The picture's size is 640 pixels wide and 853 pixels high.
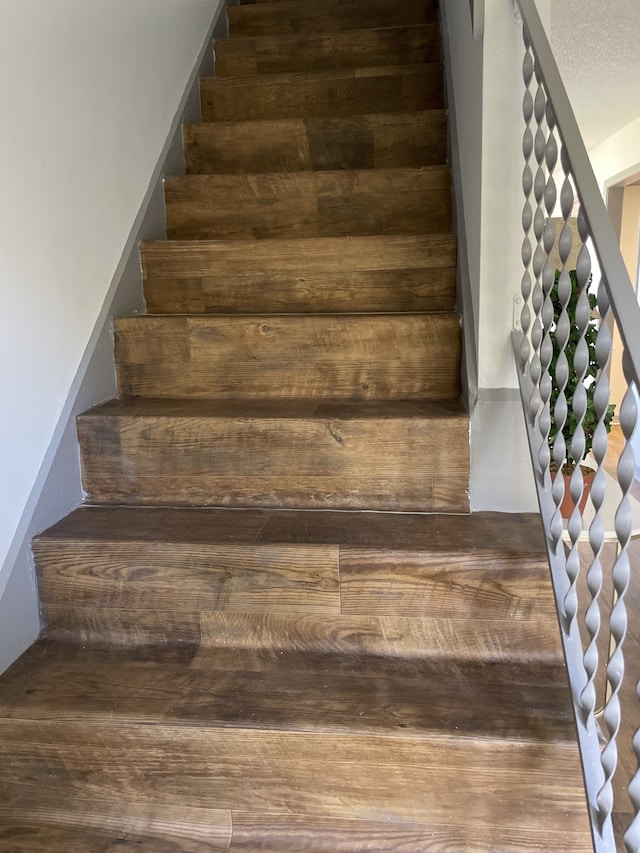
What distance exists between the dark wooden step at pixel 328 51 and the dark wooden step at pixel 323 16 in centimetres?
18

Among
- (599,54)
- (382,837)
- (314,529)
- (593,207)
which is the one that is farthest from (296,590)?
(599,54)

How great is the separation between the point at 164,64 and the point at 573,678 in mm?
2116

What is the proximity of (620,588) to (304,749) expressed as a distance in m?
0.57

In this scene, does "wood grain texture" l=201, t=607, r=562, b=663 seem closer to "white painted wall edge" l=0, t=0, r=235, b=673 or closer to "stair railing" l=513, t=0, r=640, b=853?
"stair railing" l=513, t=0, r=640, b=853

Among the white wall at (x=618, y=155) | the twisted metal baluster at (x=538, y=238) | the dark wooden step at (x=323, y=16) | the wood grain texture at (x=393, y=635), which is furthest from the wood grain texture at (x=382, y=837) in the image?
the white wall at (x=618, y=155)

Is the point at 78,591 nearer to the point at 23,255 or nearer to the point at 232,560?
the point at 232,560

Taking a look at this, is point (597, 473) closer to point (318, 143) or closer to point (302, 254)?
point (302, 254)

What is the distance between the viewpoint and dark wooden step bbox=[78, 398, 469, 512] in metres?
1.43

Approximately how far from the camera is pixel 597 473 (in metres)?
0.94

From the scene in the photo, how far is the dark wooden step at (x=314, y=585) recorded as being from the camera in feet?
4.08

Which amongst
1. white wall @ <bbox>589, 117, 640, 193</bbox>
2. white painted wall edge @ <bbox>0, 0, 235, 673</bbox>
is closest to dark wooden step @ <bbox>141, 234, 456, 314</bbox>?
white painted wall edge @ <bbox>0, 0, 235, 673</bbox>

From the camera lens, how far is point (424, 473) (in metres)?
1.43

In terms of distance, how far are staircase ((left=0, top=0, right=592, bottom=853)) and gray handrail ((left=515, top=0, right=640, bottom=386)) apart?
0.54m

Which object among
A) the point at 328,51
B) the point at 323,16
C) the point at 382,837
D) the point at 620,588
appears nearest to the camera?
the point at 620,588
